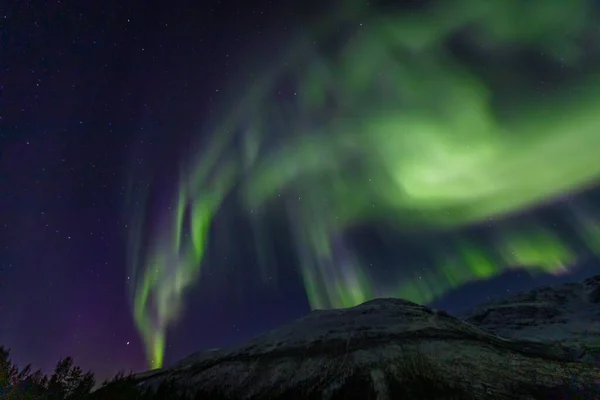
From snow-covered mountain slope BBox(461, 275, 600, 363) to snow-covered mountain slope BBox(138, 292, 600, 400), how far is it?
2001 centimetres

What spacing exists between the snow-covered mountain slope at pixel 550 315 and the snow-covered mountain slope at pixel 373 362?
2001cm

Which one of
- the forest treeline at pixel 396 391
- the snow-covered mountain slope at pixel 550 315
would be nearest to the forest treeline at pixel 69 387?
the forest treeline at pixel 396 391

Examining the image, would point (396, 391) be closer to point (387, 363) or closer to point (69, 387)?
point (387, 363)

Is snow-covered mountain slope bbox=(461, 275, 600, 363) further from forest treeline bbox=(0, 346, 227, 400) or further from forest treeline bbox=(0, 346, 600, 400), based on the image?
forest treeline bbox=(0, 346, 227, 400)

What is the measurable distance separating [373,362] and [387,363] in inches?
79.1

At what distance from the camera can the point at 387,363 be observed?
46.8 meters

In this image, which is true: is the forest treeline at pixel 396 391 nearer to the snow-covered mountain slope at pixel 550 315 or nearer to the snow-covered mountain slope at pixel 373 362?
the snow-covered mountain slope at pixel 373 362

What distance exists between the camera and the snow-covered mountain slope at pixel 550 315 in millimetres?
74875

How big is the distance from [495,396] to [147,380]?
189 feet

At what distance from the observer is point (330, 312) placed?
77125 millimetres

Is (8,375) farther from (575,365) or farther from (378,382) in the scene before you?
(575,365)

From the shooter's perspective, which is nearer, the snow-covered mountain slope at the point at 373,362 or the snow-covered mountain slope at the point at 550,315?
the snow-covered mountain slope at the point at 373,362

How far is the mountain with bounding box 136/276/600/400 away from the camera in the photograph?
39750 millimetres

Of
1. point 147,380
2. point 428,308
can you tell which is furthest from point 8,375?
point 428,308
